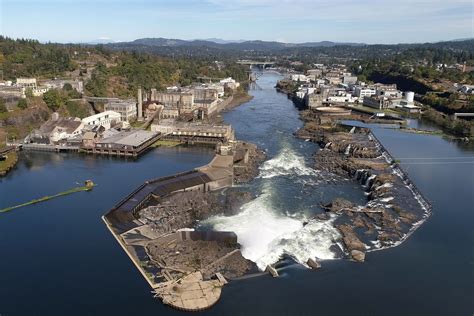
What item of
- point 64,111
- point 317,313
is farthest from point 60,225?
point 64,111

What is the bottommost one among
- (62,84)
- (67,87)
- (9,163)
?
(9,163)

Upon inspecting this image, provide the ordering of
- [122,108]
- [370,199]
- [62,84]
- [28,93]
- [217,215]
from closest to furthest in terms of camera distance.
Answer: [217,215] → [370,199] → [28,93] → [122,108] → [62,84]

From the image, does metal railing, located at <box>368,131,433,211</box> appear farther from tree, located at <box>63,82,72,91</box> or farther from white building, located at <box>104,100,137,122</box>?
tree, located at <box>63,82,72,91</box>

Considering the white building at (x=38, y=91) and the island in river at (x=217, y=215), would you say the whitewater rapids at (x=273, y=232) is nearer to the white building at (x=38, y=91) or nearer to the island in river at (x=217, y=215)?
the island in river at (x=217, y=215)

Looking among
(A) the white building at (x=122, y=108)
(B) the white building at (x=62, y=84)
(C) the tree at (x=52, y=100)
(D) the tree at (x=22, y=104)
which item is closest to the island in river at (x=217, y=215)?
(A) the white building at (x=122, y=108)

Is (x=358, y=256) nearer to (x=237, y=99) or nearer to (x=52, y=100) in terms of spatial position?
(x=52, y=100)

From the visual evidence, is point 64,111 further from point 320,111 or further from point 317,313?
point 317,313

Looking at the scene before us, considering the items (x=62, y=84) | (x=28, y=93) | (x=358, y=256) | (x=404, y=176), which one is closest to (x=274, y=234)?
(x=358, y=256)
